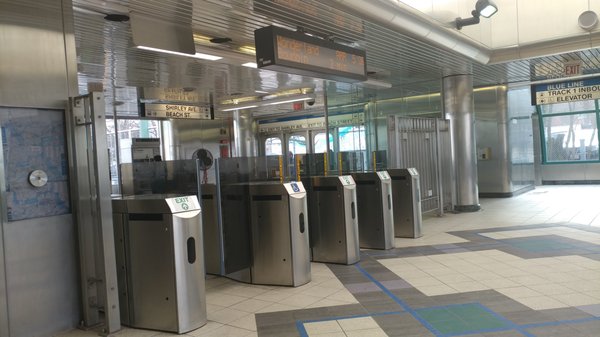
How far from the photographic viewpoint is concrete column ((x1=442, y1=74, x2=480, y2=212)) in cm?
1009

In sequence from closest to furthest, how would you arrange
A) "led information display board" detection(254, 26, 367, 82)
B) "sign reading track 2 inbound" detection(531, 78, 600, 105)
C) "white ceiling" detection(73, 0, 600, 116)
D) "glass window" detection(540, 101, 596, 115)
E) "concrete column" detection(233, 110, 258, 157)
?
"led information display board" detection(254, 26, 367, 82), "white ceiling" detection(73, 0, 600, 116), "sign reading track 2 inbound" detection(531, 78, 600, 105), "concrete column" detection(233, 110, 258, 157), "glass window" detection(540, 101, 596, 115)

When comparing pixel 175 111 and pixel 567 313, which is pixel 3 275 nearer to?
pixel 567 313

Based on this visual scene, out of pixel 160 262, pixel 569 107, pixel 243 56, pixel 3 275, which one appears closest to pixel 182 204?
pixel 160 262

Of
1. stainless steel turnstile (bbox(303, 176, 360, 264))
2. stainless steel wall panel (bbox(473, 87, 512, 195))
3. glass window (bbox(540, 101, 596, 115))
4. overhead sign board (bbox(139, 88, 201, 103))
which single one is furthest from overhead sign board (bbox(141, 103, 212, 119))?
glass window (bbox(540, 101, 596, 115))

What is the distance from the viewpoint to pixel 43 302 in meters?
3.66

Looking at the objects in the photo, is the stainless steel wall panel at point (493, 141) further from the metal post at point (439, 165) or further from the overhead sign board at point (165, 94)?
the overhead sign board at point (165, 94)

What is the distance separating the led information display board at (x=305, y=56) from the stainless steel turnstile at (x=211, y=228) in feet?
5.49

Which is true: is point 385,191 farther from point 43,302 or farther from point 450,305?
point 43,302

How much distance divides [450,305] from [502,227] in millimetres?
4392

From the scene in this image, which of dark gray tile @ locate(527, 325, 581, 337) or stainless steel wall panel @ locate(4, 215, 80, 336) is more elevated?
stainless steel wall panel @ locate(4, 215, 80, 336)

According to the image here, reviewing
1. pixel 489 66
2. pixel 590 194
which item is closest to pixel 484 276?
pixel 489 66

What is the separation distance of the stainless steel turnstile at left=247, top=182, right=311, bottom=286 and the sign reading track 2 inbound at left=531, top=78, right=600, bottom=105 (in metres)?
8.93

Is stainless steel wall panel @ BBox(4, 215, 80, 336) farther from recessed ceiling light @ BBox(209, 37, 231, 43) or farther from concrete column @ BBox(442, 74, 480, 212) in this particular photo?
concrete column @ BBox(442, 74, 480, 212)

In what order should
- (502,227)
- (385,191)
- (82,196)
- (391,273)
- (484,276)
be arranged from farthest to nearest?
1. (502,227)
2. (385,191)
3. (391,273)
4. (484,276)
5. (82,196)
